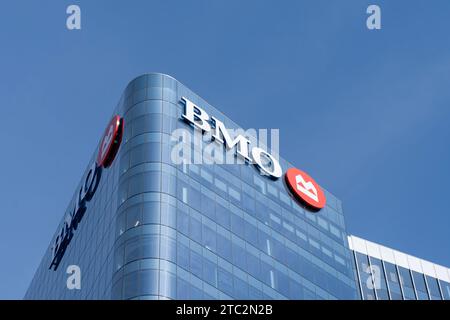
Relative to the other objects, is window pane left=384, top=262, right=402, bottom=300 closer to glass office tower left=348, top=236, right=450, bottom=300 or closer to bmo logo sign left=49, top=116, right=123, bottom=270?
glass office tower left=348, top=236, right=450, bottom=300

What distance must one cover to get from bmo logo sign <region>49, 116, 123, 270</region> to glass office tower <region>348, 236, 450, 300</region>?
31343 millimetres

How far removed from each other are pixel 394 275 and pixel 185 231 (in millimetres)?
42361

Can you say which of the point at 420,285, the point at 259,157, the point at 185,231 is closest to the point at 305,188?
the point at 259,157

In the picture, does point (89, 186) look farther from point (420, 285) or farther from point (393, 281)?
point (420, 285)

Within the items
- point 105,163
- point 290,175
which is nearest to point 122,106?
point 105,163

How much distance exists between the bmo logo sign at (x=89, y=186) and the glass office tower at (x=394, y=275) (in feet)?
103

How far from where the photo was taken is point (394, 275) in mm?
105938

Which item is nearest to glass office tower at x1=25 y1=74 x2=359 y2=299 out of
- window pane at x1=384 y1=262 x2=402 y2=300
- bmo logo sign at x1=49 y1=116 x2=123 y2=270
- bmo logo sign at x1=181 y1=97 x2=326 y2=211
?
bmo logo sign at x1=181 y1=97 x2=326 y2=211

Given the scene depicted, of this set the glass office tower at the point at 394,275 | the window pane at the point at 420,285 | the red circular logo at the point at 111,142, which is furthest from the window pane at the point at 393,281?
the red circular logo at the point at 111,142

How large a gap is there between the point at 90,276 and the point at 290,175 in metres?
23.5

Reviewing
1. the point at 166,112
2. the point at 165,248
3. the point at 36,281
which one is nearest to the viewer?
the point at 165,248

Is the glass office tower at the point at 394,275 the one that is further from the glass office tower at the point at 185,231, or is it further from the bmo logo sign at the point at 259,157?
the bmo logo sign at the point at 259,157
